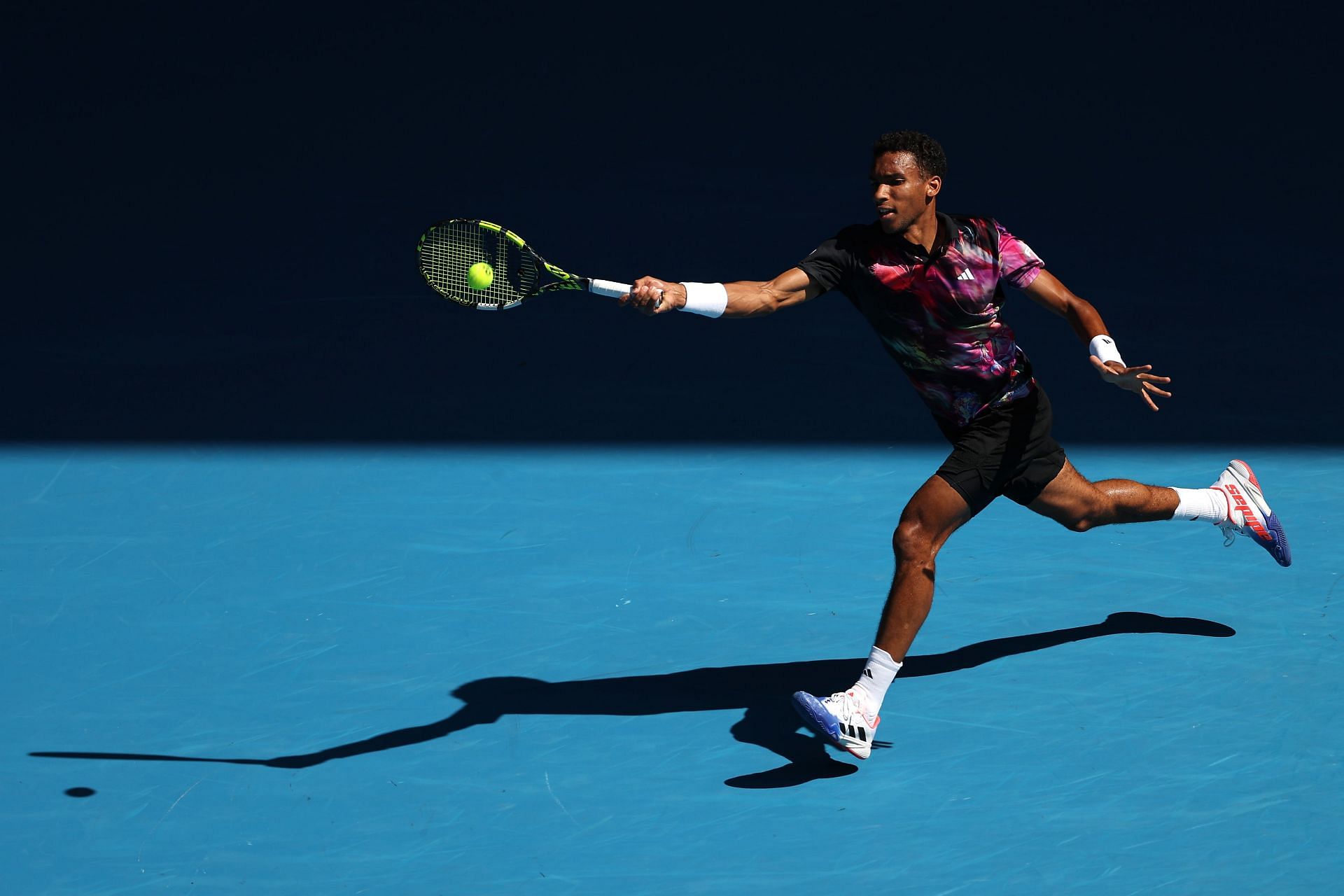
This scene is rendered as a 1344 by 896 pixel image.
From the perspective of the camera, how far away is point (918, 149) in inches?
201

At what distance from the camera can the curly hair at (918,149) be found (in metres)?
5.09

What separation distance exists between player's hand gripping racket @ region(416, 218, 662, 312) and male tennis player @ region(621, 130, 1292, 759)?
47 cm

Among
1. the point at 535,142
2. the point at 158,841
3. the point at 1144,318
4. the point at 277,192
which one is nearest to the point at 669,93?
the point at 535,142

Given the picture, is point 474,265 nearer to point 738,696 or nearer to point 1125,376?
point 738,696

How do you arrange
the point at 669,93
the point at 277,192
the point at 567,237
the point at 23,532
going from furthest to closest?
the point at 669,93 < the point at 277,192 < the point at 567,237 < the point at 23,532

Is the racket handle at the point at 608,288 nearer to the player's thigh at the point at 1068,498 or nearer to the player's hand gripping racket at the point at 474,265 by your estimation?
the player's hand gripping racket at the point at 474,265

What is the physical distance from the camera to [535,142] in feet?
31.6

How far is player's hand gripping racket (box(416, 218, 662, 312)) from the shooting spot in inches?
211

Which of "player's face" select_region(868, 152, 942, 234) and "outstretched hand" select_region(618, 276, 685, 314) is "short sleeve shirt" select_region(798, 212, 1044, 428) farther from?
"outstretched hand" select_region(618, 276, 685, 314)

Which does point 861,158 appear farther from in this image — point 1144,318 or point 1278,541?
point 1278,541

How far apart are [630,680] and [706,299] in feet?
4.10

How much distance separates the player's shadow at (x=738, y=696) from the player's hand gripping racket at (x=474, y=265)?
1227 millimetres

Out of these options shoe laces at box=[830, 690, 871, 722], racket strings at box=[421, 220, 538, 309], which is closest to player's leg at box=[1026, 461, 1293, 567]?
shoe laces at box=[830, 690, 871, 722]

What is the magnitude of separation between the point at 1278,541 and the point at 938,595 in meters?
1.20
